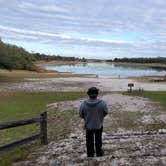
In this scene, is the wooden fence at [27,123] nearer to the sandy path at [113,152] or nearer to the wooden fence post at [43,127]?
the wooden fence post at [43,127]

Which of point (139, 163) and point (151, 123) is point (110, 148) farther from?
point (151, 123)

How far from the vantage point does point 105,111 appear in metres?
7.54

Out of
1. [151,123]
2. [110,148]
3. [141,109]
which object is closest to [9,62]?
[141,109]

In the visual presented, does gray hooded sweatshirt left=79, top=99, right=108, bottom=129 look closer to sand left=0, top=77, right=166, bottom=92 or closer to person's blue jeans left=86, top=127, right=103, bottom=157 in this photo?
person's blue jeans left=86, top=127, right=103, bottom=157

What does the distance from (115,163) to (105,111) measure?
121 cm

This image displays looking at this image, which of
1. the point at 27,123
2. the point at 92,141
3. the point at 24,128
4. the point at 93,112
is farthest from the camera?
the point at 24,128

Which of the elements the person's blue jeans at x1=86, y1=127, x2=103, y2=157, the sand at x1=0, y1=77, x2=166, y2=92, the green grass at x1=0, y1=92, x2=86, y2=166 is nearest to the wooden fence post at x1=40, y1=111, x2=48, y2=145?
the green grass at x1=0, y1=92, x2=86, y2=166

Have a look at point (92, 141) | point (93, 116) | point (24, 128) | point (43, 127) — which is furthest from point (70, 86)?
point (93, 116)

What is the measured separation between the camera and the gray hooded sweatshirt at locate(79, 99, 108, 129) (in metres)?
7.44

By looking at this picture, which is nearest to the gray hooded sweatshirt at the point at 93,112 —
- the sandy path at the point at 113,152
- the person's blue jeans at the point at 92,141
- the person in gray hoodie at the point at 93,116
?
the person in gray hoodie at the point at 93,116

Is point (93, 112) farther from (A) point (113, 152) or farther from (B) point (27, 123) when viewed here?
(B) point (27, 123)

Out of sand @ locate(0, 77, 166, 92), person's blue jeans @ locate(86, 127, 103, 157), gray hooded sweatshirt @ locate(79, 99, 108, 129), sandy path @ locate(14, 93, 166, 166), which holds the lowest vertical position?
sand @ locate(0, 77, 166, 92)

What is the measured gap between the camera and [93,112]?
7480 mm

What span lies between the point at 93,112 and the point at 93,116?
0.32 ft
